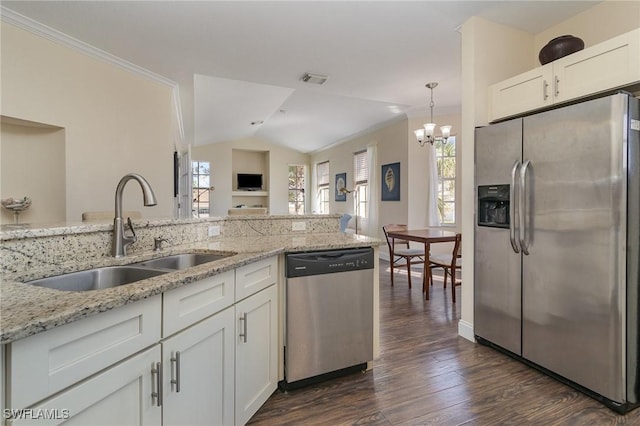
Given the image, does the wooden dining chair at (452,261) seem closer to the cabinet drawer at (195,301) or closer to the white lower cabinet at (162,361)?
the white lower cabinet at (162,361)

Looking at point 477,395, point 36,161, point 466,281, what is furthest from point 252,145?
point 477,395

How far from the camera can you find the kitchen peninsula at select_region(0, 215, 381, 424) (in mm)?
793

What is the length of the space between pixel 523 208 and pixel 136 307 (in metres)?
2.32

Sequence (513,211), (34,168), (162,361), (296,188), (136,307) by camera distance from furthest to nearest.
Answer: (296,188) → (34,168) → (513,211) → (162,361) → (136,307)

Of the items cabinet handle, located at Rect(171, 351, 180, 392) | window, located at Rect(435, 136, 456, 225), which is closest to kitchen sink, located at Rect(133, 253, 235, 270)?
cabinet handle, located at Rect(171, 351, 180, 392)

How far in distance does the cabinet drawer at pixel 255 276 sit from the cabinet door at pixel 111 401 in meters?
0.53

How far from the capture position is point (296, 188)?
1056 centimetres

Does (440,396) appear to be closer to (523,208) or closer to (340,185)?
(523,208)

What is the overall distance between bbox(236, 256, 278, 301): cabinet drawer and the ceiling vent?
2690mm

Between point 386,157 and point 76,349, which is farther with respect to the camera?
point 386,157

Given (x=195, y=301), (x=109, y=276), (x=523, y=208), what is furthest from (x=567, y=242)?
(x=109, y=276)

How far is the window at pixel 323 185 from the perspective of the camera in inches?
376

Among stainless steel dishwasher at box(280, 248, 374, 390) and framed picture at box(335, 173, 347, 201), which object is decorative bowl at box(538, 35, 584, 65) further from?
framed picture at box(335, 173, 347, 201)

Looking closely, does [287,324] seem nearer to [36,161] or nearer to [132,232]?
[132,232]
